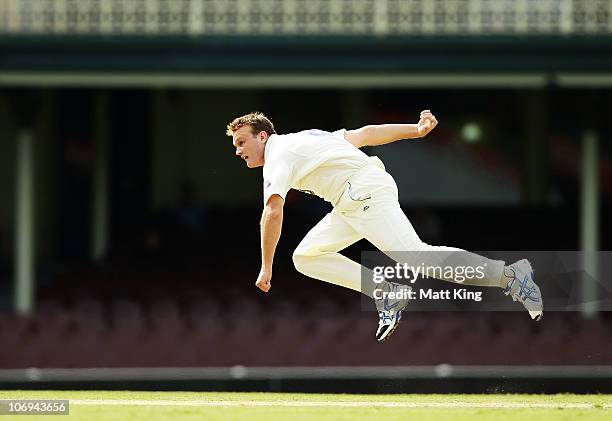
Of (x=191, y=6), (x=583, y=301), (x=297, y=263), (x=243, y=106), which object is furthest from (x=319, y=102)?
(x=297, y=263)

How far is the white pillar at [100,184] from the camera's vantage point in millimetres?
20797

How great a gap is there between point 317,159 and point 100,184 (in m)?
12.2

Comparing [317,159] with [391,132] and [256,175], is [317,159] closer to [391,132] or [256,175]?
[391,132]

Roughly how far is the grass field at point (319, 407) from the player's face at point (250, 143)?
1.68 m

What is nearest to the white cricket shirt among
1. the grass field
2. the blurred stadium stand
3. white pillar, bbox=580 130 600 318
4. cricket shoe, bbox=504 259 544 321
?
cricket shoe, bbox=504 259 544 321

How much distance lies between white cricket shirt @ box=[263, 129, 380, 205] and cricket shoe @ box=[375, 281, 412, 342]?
2.39 ft

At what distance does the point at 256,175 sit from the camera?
21312 millimetres

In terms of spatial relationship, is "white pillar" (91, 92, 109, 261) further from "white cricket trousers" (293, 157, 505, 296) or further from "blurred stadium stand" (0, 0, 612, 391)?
"white cricket trousers" (293, 157, 505, 296)

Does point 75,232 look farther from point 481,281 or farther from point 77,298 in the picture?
point 481,281

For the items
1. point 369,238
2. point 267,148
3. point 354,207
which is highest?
point 267,148

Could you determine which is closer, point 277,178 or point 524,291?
point 277,178

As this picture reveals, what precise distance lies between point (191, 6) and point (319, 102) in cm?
400

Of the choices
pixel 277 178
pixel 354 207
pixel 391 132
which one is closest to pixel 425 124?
pixel 391 132

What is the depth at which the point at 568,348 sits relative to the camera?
600 inches
